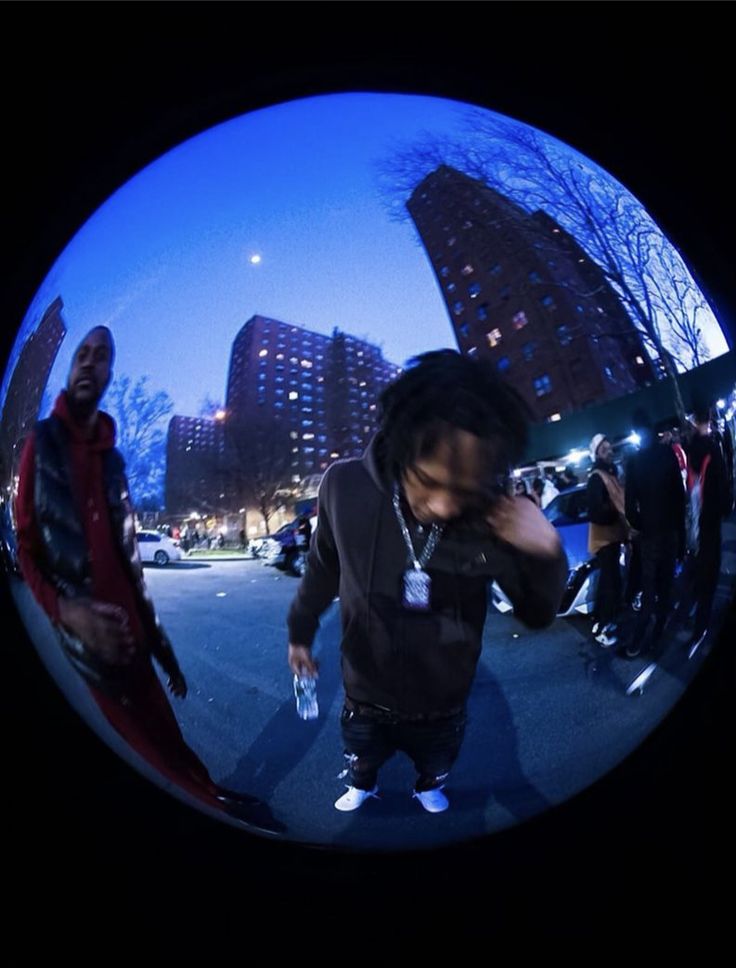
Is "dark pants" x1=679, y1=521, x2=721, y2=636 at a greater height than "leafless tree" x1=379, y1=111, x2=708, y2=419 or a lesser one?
lesser

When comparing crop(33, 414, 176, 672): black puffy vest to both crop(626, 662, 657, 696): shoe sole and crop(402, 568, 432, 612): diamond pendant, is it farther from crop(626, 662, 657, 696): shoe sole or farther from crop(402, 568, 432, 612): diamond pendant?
crop(626, 662, 657, 696): shoe sole

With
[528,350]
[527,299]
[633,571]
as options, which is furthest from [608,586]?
[527,299]

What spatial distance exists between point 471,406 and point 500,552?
1.04 feet

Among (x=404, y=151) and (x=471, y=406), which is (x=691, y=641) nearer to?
(x=471, y=406)

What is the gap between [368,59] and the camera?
4.86ft

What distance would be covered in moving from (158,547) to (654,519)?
1.17 meters

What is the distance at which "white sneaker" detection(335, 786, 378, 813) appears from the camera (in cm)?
112

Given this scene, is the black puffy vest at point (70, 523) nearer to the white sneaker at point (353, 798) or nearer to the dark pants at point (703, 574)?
the white sneaker at point (353, 798)

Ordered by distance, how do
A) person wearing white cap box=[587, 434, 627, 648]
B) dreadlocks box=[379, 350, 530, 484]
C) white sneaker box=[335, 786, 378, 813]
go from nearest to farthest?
dreadlocks box=[379, 350, 530, 484]
person wearing white cap box=[587, 434, 627, 648]
white sneaker box=[335, 786, 378, 813]

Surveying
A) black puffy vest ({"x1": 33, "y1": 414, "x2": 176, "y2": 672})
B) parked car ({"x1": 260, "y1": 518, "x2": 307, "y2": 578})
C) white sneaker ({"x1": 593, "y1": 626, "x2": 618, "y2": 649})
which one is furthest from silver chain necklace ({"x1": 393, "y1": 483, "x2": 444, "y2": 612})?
black puffy vest ({"x1": 33, "y1": 414, "x2": 176, "y2": 672})

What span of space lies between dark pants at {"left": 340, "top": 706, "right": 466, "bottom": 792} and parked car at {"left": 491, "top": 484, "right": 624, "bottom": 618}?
335 mm

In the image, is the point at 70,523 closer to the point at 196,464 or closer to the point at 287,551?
the point at 196,464

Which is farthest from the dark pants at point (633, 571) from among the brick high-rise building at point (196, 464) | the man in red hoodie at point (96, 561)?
the man in red hoodie at point (96, 561)

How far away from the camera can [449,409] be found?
2.99 feet
